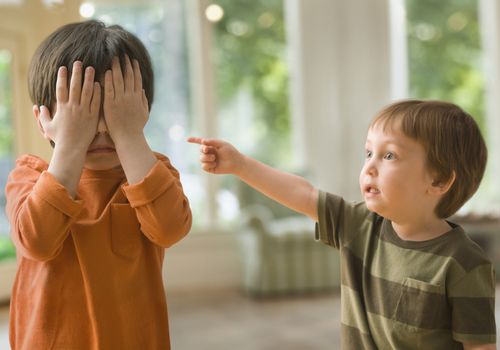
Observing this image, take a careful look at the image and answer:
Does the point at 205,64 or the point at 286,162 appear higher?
the point at 205,64

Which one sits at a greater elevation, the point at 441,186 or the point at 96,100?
the point at 96,100

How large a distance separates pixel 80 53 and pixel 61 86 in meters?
0.07

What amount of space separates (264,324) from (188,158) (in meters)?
1.89

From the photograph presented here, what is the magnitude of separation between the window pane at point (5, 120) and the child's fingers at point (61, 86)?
12.1ft

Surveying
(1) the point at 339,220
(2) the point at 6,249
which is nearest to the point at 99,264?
(1) the point at 339,220

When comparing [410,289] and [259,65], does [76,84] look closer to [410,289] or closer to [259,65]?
[410,289]

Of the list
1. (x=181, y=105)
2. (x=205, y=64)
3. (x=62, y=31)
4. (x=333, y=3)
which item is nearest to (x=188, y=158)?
(x=181, y=105)

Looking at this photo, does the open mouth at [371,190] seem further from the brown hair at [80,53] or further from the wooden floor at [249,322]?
the wooden floor at [249,322]

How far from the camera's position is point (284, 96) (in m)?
5.65

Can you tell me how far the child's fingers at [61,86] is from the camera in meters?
1.02

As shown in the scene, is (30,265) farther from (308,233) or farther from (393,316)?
(308,233)

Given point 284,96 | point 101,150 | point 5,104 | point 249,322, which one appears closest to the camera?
point 101,150

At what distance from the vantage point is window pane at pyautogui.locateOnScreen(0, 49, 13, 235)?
445 centimetres

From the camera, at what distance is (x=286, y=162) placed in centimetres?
563
